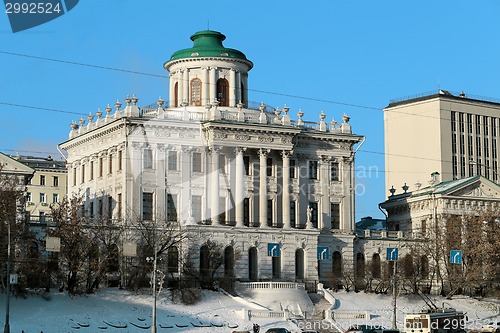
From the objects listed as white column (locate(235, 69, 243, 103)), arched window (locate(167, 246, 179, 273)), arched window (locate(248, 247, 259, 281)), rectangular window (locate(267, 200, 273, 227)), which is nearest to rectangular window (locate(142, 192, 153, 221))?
arched window (locate(167, 246, 179, 273))

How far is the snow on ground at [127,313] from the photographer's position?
8325 cm

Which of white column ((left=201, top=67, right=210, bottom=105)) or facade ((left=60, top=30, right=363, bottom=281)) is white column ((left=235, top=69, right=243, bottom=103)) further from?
white column ((left=201, top=67, right=210, bottom=105))

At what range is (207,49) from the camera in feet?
368

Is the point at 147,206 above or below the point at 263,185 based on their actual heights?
below

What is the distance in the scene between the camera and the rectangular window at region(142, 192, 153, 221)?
10494 cm

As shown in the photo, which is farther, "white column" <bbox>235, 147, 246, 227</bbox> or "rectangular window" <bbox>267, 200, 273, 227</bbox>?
"rectangular window" <bbox>267, 200, 273, 227</bbox>

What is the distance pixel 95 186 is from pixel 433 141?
242 ft

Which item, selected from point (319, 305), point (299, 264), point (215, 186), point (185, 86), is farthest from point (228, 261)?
point (185, 86)

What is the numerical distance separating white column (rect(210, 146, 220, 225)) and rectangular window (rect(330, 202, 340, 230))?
13083 mm

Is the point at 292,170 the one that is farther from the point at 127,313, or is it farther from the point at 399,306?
the point at 127,313

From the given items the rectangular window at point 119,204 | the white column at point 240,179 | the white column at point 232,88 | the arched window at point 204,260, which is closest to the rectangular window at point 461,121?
the white column at point 232,88

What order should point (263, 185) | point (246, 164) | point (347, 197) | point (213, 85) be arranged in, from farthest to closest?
point (347, 197)
point (213, 85)
point (246, 164)
point (263, 185)

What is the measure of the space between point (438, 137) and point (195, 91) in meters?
68.8
